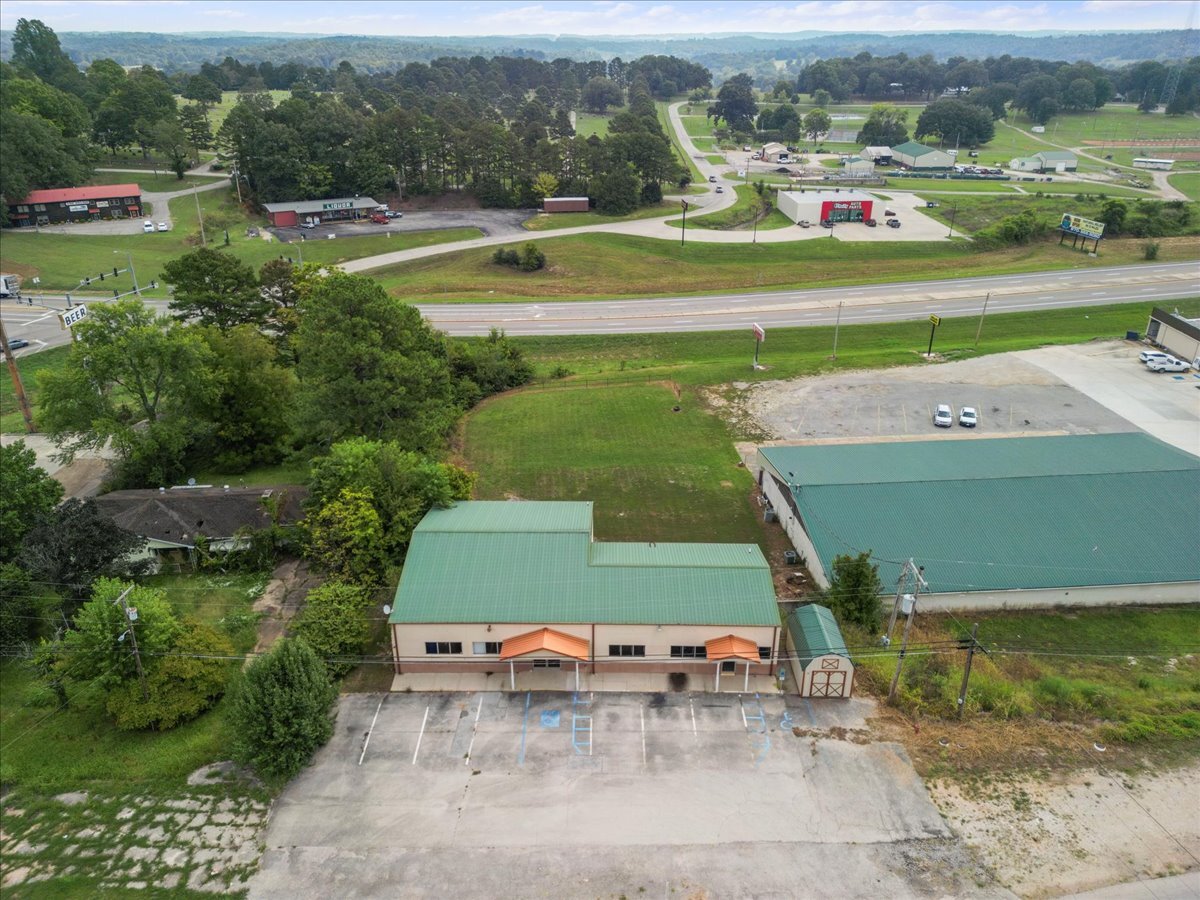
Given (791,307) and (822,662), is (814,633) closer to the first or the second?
(822,662)

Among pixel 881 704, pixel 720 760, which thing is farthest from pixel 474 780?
pixel 881 704

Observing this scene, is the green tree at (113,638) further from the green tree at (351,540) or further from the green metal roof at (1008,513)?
the green metal roof at (1008,513)

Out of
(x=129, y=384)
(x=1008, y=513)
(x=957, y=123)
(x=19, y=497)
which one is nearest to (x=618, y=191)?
(x=129, y=384)

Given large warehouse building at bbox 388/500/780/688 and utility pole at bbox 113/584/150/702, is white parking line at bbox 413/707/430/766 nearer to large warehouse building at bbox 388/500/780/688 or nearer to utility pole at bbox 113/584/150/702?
large warehouse building at bbox 388/500/780/688

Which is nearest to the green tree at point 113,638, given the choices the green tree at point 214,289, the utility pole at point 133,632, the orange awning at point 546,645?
the utility pole at point 133,632

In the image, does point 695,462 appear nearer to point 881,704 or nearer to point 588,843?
point 881,704

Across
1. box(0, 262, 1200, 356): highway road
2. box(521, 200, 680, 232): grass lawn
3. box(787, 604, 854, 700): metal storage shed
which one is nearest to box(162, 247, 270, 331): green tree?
box(0, 262, 1200, 356): highway road

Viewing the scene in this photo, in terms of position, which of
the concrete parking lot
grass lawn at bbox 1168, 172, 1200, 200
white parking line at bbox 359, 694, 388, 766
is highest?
grass lawn at bbox 1168, 172, 1200, 200
